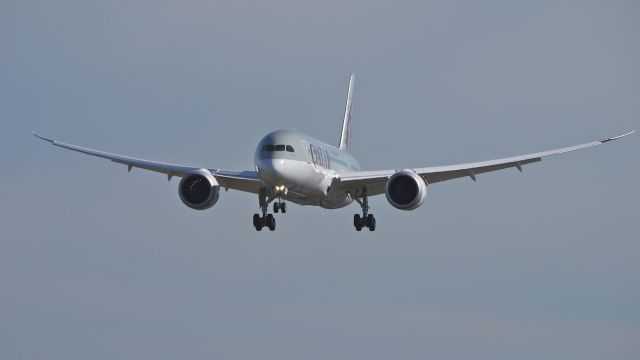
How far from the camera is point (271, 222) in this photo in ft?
193

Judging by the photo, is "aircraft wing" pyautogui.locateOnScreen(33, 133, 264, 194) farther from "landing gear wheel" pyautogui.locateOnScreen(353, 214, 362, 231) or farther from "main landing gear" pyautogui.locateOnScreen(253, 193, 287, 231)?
"landing gear wheel" pyautogui.locateOnScreen(353, 214, 362, 231)

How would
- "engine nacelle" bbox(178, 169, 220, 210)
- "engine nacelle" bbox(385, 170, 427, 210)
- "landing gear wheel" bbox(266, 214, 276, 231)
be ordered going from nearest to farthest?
"engine nacelle" bbox(385, 170, 427, 210) → "engine nacelle" bbox(178, 169, 220, 210) → "landing gear wheel" bbox(266, 214, 276, 231)

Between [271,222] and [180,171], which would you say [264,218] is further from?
[180,171]

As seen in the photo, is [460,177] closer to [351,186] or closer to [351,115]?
[351,186]

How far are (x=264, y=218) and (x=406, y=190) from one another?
6.90 meters

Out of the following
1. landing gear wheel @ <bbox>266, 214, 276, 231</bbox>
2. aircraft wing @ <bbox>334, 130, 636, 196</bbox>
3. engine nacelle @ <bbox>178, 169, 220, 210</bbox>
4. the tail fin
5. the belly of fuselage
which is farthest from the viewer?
the tail fin

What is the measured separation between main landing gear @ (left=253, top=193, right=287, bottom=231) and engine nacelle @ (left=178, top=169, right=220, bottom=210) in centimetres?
246

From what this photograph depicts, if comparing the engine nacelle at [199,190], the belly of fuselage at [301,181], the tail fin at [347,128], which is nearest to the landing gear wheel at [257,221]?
the belly of fuselage at [301,181]

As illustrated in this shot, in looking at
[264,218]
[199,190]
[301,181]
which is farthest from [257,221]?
[301,181]

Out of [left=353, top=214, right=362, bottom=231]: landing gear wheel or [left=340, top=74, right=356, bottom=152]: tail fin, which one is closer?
[left=353, top=214, right=362, bottom=231]: landing gear wheel

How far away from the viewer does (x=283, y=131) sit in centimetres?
5538

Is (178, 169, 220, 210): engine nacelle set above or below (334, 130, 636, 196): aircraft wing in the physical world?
below

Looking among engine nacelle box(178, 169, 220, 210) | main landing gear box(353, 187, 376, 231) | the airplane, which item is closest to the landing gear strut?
the airplane

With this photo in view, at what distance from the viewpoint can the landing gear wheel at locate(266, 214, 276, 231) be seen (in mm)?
58625
